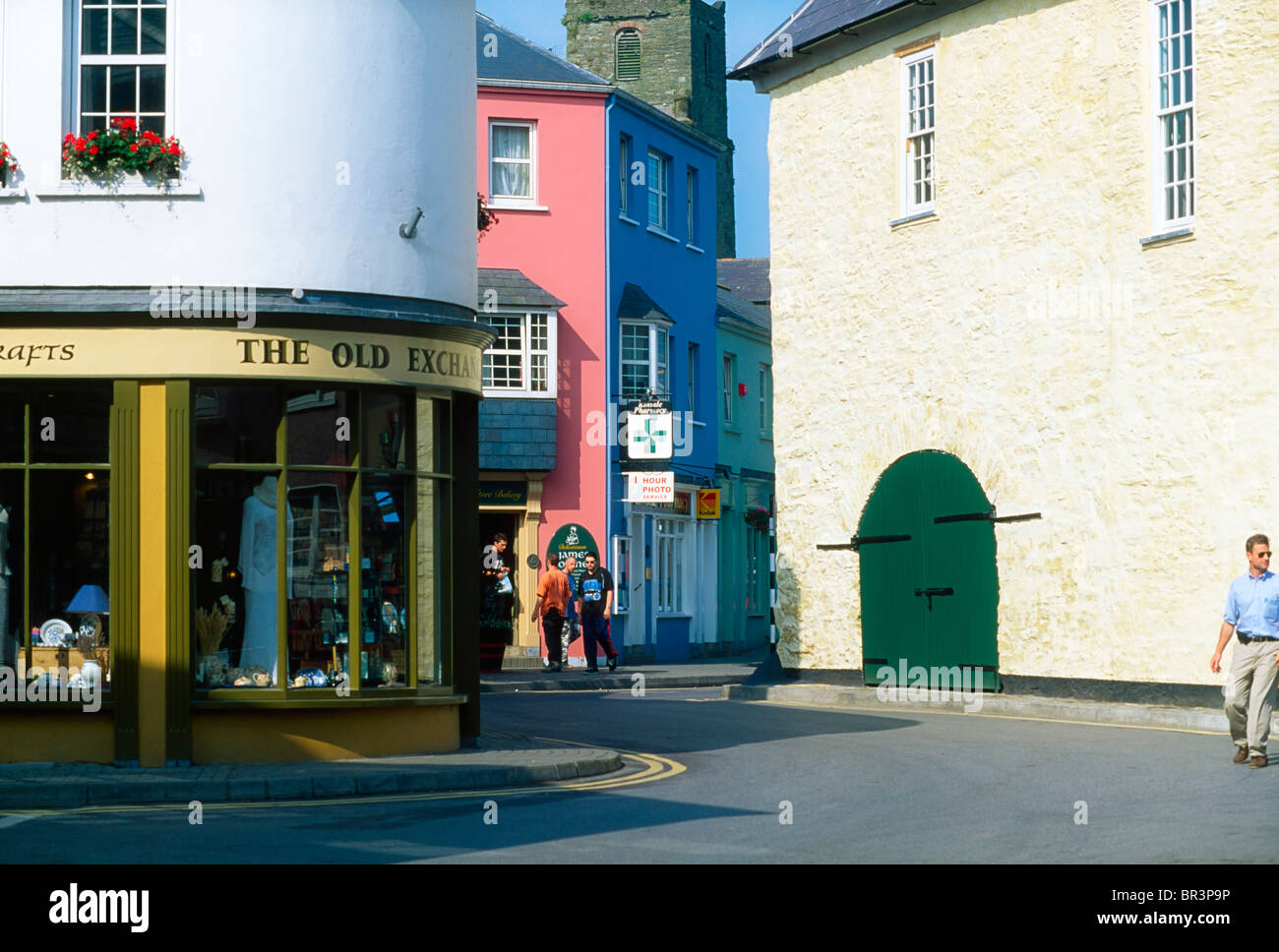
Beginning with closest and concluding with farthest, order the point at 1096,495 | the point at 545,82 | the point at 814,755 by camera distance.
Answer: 1. the point at 814,755
2. the point at 1096,495
3. the point at 545,82

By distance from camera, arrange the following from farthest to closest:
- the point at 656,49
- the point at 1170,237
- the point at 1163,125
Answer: the point at 656,49
the point at 1163,125
the point at 1170,237

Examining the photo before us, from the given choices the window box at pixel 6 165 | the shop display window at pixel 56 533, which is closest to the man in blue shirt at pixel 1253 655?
the shop display window at pixel 56 533

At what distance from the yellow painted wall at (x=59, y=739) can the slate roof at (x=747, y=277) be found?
127 feet

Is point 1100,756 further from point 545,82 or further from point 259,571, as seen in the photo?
point 545,82

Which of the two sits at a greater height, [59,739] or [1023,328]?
[1023,328]

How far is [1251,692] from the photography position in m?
15.0

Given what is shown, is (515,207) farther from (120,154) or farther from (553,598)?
(120,154)

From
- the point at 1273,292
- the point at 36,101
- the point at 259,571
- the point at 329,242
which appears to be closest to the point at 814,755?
the point at 259,571

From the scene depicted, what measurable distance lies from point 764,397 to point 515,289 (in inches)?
509

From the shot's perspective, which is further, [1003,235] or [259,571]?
[1003,235]

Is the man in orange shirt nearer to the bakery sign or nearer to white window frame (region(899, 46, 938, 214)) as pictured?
white window frame (region(899, 46, 938, 214))

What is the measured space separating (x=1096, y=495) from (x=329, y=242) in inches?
393

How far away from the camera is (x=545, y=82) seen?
3659 cm

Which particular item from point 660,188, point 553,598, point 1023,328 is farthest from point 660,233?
point 1023,328
